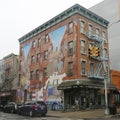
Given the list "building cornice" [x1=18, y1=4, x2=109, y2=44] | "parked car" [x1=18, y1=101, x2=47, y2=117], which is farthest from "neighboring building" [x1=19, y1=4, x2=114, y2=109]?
"parked car" [x1=18, y1=101, x2=47, y2=117]

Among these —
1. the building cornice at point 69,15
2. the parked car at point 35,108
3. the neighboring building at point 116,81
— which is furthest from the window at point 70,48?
the parked car at point 35,108

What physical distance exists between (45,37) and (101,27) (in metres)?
10.2

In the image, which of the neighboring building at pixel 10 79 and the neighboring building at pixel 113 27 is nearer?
the neighboring building at pixel 10 79

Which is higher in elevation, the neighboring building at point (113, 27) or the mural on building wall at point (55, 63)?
the neighboring building at point (113, 27)

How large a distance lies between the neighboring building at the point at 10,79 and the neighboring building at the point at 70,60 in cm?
882

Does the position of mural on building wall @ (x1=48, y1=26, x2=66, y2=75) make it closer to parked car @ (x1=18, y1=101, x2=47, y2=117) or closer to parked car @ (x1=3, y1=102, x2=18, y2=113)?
parked car @ (x1=3, y1=102, x2=18, y2=113)

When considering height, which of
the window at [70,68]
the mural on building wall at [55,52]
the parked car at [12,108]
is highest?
the mural on building wall at [55,52]

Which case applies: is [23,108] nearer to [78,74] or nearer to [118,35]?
[78,74]

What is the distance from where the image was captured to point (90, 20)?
38.9 m

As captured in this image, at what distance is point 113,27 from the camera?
186ft

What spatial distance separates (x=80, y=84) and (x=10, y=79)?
2538cm

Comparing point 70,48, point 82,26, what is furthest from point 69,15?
point 70,48

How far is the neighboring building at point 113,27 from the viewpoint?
5422 cm

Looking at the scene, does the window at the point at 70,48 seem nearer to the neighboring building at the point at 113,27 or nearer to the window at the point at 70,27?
the window at the point at 70,27
